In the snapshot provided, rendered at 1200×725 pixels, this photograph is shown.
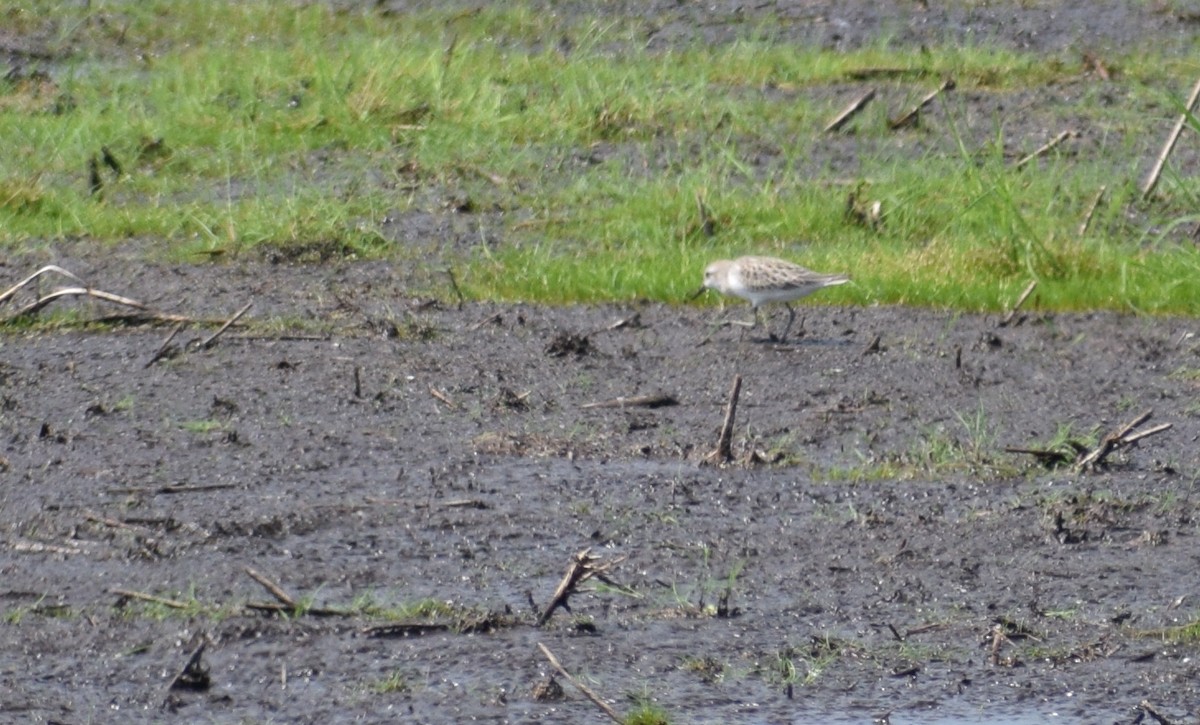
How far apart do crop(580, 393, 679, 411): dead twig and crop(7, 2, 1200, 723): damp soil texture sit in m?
0.02

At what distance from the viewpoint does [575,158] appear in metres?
11.8

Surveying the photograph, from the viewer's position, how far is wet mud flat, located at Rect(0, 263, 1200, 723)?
5.20 m

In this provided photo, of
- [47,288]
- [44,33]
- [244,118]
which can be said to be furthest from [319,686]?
[44,33]

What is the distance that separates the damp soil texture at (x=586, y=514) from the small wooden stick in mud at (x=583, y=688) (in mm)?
35

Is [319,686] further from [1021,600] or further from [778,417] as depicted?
[778,417]

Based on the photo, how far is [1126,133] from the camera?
11.9 m

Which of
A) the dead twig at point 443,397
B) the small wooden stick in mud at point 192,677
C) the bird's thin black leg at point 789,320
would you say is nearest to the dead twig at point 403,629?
the small wooden stick in mud at point 192,677

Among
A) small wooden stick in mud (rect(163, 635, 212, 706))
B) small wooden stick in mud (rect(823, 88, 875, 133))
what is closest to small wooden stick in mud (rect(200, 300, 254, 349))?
small wooden stick in mud (rect(163, 635, 212, 706))

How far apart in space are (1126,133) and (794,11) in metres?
3.85

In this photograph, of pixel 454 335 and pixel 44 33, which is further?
pixel 44 33

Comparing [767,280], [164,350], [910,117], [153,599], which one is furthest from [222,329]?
[910,117]

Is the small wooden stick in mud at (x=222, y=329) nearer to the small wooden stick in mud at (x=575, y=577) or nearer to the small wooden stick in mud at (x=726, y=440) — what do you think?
the small wooden stick in mud at (x=726, y=440)

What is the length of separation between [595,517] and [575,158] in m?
5.58

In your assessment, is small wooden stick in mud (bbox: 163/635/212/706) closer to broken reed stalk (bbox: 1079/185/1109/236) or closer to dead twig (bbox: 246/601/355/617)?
dead twig (bbox: 246/601/355/617)
